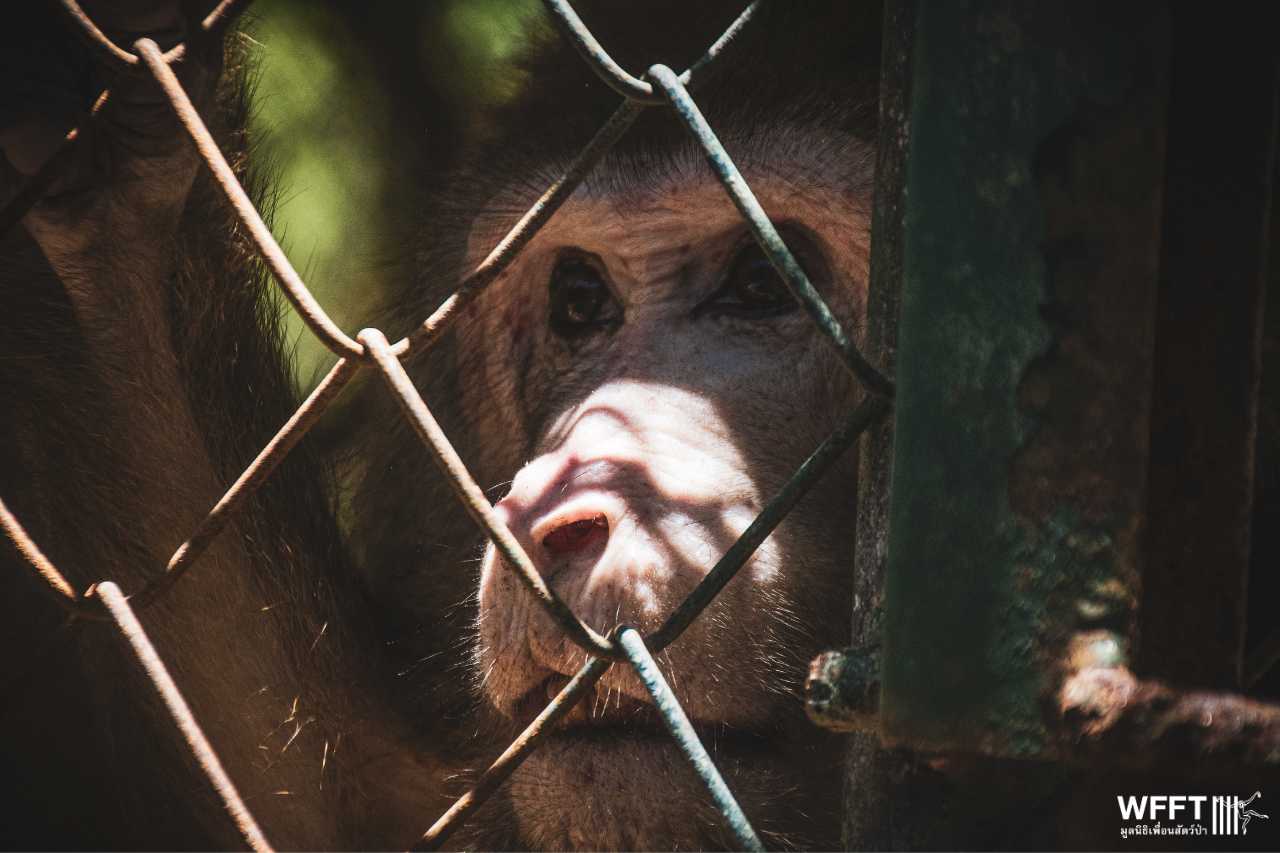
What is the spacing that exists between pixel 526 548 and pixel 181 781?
1104 mm


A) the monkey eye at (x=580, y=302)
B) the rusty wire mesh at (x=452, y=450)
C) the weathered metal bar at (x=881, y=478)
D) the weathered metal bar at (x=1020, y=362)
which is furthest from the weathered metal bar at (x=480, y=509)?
the monkey eye at (x=580, y=302)

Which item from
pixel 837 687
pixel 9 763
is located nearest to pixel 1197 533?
pixel 837 687

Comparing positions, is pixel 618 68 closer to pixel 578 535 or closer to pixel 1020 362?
pixel 1020 362

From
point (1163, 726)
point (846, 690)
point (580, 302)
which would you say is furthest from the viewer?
point (580, 302)

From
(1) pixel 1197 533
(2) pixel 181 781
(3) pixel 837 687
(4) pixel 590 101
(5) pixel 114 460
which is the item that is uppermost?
(4) pixel 590 101

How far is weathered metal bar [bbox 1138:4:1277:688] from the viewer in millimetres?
840

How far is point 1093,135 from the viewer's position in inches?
33.8

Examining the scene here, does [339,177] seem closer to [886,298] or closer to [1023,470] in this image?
[886,298]

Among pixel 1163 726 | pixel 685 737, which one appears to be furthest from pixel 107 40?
pixel 1163 726

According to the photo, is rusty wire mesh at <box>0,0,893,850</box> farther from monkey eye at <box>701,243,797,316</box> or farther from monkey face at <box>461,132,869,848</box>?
monkey eye at <box>701,243,797,316</box>

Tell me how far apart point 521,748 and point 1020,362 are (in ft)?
2.04

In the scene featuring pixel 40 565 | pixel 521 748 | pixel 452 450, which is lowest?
pixel 521 748

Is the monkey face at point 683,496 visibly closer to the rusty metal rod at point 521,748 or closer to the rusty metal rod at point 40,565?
the rusty metal rod at point 521,748

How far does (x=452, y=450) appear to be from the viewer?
1322 millimetres
